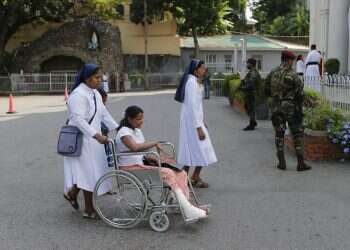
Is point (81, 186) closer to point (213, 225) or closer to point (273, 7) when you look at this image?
point (213, 225)

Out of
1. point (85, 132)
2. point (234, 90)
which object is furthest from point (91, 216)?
point (234, 90)

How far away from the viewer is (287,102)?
29.1 feet

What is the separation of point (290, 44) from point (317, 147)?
38815 mm

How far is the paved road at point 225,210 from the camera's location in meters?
5.66

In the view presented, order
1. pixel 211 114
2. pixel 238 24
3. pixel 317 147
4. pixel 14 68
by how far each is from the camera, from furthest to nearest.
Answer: pixel 238 24
pixel 14 68
pixel 211 114
pixel 317 147

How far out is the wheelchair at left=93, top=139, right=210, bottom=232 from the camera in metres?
5.98

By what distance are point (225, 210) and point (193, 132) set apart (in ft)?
4.29

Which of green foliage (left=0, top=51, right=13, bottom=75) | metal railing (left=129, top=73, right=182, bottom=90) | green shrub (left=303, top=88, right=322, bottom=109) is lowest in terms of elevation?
green shrub (left=303, top=88, right=322, bottom=109)

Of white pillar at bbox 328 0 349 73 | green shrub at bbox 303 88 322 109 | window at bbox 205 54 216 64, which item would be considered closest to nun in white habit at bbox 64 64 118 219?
green shrub at bbox 303 88 322 109

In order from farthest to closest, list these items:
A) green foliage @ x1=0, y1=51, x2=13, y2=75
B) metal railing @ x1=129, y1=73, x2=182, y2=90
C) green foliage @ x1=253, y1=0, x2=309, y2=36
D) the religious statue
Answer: green foliage @ x1=253, y1=0, x2=309, y2=36
the religious statue
green foliage @ x1=0, y1=51, x2=13, y2=75
metal railing @ x1=129, y1=73, x2=182, y2=90

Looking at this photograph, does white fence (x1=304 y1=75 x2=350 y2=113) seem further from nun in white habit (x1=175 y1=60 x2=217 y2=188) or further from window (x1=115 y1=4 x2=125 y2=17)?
window (x1=115 y1=4 x2=125 y2=17)

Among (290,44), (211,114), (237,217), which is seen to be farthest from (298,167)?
(290,44)

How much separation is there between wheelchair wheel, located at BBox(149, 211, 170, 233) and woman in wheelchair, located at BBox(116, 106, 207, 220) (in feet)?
0.88

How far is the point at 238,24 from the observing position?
60875mm
